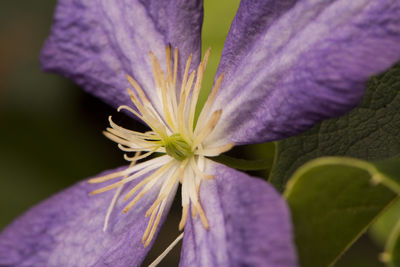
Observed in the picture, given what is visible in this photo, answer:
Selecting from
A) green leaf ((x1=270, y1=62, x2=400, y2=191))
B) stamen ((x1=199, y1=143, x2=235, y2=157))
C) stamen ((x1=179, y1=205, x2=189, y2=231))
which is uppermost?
stamen ((x1=199, y1=143, x2=235, y2=157))

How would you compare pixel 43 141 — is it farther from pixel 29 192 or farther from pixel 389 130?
pixel 389 130

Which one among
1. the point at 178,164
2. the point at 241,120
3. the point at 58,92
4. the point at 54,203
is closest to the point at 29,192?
the point at 58,92

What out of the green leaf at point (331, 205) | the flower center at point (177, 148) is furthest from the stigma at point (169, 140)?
the green leaf at point (331, 205)

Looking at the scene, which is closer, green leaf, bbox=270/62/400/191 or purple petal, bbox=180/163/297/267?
purple petal, bbox=180/163/297/267

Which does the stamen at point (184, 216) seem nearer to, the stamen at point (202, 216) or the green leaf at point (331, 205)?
the stamen at point (202, 216)

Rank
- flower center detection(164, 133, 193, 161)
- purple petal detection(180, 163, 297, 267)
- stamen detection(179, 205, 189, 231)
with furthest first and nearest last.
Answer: flower center detection(164, 133, 193, 161)
stamen detection(179, 205, 189, 231)
purple petal detection(180, 163, 297, 267)

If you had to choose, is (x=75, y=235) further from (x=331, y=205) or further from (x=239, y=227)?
(x=331, y=205)

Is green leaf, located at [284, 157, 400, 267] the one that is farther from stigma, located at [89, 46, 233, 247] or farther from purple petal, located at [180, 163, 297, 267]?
stigma, located at [89, 46, 233, 247]

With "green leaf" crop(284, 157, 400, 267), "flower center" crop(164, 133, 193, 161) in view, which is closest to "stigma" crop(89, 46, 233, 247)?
"flower center" crop(164, 133, 193, 161)
